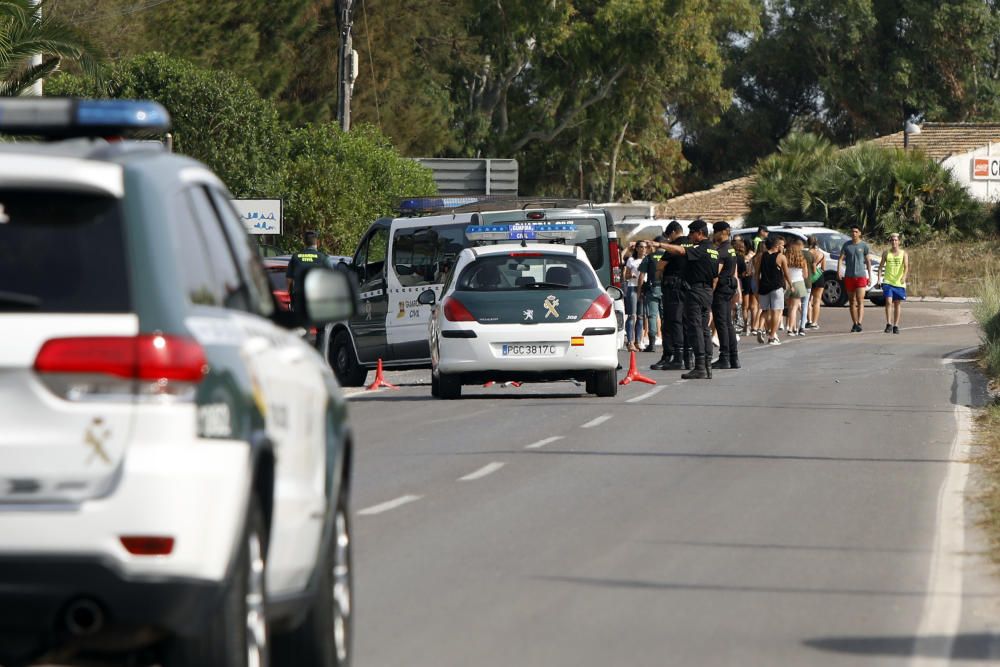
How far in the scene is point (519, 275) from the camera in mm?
21281

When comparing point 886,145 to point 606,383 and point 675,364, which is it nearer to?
point 675,364

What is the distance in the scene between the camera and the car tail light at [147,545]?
15.8 ft

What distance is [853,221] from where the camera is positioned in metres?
59.7

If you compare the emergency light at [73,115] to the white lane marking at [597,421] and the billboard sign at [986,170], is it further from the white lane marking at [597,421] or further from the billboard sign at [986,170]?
the billboard sign at [986,170]

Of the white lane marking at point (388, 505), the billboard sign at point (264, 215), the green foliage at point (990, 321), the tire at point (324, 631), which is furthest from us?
the billboard sign at point (264, 215)

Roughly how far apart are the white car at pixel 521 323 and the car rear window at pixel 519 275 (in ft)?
0.03

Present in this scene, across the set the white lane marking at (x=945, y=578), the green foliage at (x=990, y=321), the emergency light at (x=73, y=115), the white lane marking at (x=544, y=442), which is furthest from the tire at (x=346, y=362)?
the emergency light at (x=73, y=115)

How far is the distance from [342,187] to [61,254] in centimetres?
4112

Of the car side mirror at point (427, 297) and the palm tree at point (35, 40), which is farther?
the palm tree at point (35, 40)

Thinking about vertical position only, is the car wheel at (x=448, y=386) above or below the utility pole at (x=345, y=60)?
below

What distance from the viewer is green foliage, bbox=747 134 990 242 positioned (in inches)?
2324

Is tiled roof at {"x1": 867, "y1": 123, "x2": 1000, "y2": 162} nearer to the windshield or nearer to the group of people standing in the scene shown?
the windshield

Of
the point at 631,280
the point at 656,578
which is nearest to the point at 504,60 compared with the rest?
the point at 631,280

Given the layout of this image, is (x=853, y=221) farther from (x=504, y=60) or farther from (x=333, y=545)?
(x=333, y=545)
